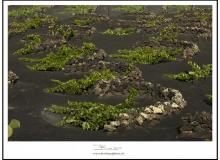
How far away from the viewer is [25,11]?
→ 46250 millimetres

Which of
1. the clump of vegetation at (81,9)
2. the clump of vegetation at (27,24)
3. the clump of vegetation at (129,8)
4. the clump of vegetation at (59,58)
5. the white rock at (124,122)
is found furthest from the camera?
the clump of vegetation at (129,8)

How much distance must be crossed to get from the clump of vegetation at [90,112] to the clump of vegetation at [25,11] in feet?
80.6

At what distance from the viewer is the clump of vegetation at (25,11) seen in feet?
148

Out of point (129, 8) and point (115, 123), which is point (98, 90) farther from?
point (129, 8)

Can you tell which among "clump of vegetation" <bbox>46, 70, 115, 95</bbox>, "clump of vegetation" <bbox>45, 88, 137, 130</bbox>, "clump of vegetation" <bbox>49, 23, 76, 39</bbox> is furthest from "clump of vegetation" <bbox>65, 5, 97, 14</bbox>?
A: "clump of vegetation" <bbox>45, 88, 137, 130</bbox>

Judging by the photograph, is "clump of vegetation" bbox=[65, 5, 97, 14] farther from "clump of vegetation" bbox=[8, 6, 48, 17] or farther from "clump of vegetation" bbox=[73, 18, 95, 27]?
"clump of vegetation" bbox=[73, 18, 95, 27]

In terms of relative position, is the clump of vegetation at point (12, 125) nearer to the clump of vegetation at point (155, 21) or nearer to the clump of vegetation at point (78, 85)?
the clump of vegetation at point (78, 85)

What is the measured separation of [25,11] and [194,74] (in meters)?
25.3

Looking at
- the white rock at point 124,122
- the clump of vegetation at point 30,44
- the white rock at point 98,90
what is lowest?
the white rock at point 124,122

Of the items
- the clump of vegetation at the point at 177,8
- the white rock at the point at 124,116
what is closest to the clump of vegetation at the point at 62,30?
the clump of vegetation at the point at 177,8

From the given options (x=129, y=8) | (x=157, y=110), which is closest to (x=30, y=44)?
(x=157, y=110)

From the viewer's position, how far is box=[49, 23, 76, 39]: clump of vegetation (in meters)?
35.2

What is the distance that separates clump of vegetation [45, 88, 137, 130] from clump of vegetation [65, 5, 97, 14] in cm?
2351

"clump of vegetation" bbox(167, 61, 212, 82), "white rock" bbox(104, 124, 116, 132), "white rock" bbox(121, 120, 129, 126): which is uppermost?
"clump of vegetation" bbox(167, 61, 212, 82)
